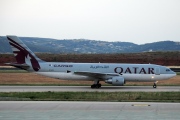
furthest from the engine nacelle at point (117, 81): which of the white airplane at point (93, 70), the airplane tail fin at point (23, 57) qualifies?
the airplane tail fin at point (23, 57)

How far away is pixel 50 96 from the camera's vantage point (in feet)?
96.9

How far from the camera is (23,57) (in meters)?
42.2

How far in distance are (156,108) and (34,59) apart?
21.6 meters

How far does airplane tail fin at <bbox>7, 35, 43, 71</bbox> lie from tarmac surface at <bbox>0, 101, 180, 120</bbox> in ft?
54.5

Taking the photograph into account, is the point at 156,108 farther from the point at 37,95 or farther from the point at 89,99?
the point at 37,95

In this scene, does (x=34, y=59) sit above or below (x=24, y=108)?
above

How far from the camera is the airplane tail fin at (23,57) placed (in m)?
41.8

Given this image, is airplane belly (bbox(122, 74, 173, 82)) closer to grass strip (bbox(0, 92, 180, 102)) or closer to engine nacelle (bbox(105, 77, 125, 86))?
engine nacelle (bbox(105, 77, 125, 86))

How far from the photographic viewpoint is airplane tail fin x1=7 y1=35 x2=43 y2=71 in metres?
41.8

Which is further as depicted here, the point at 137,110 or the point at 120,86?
the point at 120,86

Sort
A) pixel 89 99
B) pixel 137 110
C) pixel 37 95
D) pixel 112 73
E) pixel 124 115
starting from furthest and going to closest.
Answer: pixel 112 73, pixel 37 95, pixel 89 99, pixel 137 110, pixel 124 115

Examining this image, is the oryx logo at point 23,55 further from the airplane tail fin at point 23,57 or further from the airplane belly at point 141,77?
the airplane belly at point 141,77

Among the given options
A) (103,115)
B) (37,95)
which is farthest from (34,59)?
(103,115)

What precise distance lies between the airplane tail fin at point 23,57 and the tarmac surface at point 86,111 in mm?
16598
